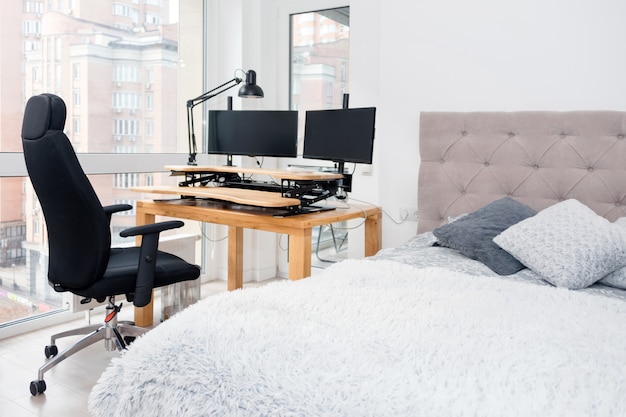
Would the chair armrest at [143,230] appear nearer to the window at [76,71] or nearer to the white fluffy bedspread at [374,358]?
the white fluffy bedspread at [374,358]

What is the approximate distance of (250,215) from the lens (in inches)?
104

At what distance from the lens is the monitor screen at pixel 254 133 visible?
3.12 m

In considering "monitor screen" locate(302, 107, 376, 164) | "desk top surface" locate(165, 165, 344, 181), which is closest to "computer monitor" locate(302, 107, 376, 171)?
"monitor screen" locate(302, 107, 376, 164)

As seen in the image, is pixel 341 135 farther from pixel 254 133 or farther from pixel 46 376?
pixel 46 376

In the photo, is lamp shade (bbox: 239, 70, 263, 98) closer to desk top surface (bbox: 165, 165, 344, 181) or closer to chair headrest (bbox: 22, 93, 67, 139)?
desk top surface (bbox: 165, 165, 344, 181)

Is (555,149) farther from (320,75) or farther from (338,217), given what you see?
(320,75)

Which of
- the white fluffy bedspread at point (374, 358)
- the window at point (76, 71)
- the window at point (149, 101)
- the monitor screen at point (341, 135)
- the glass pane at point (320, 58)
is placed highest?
the glass pane at point (320, 58)

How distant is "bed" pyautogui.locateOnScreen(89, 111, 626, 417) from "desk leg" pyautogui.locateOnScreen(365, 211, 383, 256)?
74 cm

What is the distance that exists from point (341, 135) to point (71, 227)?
55.6 inches

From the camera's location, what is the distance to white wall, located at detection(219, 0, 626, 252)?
8.34ft

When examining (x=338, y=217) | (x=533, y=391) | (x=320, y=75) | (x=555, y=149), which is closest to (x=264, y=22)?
(x=320, y=75)

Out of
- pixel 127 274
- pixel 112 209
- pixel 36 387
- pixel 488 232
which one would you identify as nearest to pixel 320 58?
pixel 112 209

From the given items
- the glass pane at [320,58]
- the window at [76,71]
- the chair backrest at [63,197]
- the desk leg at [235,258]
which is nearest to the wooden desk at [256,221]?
the desk leg at [235,258]

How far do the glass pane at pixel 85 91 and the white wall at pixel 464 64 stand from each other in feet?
4.31
